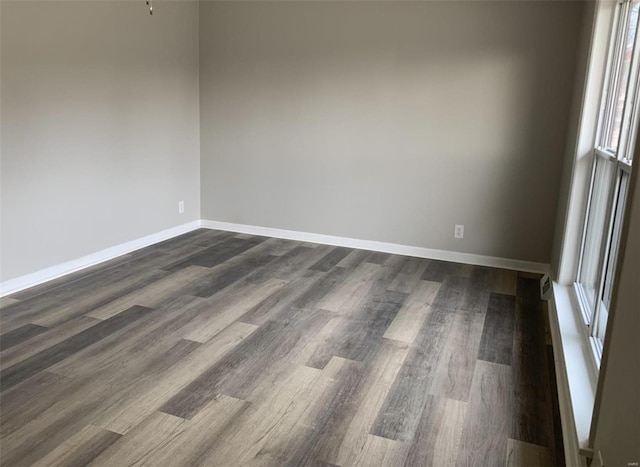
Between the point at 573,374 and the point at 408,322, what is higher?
the point at 573,374

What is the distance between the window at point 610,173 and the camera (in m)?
2.53

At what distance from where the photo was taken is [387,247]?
16.4ft

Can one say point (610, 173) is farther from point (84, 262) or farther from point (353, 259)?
point (84, 262)

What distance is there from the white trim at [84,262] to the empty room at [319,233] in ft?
0.06

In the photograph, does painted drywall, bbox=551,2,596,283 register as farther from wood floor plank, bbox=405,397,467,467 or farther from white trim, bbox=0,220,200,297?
white trim, bbox=0,220,200,297

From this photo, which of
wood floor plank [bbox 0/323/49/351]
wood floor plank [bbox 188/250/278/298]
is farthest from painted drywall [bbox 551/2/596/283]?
wood floor plank [bbox 0/323/49/351]

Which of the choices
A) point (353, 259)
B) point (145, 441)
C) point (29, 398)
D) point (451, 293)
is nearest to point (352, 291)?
point (451, 293)

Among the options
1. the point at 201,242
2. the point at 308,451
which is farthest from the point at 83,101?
the point at 308,451

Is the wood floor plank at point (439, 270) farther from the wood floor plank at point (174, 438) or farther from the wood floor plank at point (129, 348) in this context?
the wood floor plank at point (174, 438)

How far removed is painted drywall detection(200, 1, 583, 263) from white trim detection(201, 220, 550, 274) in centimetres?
6

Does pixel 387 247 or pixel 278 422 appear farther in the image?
pixel 387 247

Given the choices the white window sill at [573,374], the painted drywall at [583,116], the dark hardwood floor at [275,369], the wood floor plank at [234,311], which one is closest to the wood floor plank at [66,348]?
the dark hardwood floor at [275,369]

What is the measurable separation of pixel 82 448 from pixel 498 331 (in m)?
2.34

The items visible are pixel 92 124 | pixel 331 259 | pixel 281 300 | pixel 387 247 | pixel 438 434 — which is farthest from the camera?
pixel 387 247
